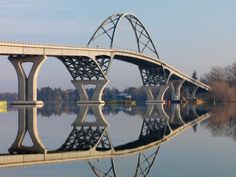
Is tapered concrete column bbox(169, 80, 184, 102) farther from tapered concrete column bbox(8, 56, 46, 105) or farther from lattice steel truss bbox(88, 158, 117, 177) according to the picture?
lattice steel truss bbox(88, 158, 117, 177)

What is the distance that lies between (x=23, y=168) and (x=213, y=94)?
547ft

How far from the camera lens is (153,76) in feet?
500

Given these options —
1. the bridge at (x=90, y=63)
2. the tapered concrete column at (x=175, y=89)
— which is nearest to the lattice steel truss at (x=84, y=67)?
the bridge at (x=90, y=63)

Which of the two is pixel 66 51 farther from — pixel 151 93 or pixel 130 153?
pixel 130 153

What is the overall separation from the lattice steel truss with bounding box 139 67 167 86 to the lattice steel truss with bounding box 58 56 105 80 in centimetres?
3720

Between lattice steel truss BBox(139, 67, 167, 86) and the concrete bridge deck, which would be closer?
the concrete bridge deck

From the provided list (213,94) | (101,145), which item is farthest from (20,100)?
(213,94)

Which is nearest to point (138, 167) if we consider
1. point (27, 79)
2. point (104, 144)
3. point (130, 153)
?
point (130, 153)

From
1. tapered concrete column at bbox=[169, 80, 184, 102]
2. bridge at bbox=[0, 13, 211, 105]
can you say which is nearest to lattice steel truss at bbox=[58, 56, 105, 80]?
bridge at bbox=[0, 13, 211, 105]

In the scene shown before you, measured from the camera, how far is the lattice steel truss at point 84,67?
10925cm

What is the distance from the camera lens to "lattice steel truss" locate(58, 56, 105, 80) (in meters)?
109

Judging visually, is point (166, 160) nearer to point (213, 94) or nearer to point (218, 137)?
point (218, 137)

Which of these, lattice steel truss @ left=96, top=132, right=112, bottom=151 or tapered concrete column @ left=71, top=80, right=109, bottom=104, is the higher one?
tapered concrete column @ left=71, top=80, right=109, bottom=104

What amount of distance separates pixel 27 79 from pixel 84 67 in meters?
21.5
